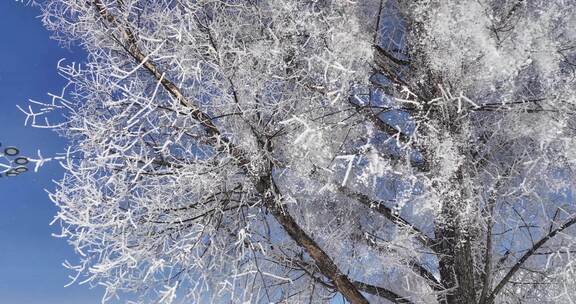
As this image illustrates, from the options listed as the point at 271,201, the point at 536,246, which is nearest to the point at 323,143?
the point at 271,201

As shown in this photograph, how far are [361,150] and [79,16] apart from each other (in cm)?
322

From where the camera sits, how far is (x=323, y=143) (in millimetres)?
5070

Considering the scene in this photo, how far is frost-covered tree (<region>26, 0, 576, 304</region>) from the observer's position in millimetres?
5016

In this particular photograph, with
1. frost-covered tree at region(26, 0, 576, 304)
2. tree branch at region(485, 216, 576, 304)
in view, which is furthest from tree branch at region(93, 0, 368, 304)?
tree branch at region(485, 216, 576, 304)

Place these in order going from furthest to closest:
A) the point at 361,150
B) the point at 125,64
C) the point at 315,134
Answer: the point at 125,64, the point at 361,150, the point at 315,134

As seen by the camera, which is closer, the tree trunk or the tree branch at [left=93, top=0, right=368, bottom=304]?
the tree trunk

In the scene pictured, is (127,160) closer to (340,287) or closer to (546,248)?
(340,287)

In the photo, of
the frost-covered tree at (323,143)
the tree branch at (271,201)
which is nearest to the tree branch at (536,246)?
the frost-covered tree at (323,143)

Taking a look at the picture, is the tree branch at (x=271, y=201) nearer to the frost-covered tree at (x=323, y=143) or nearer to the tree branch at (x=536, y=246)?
the frost-covered tree at (x=323, y=143)

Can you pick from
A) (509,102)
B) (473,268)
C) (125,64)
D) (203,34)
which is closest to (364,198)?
(473,268)

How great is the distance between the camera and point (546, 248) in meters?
5.74

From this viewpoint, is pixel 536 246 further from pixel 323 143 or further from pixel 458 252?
pixel 323 143

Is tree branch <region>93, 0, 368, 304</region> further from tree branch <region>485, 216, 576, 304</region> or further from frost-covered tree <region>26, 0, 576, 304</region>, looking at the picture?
tree branch <region>485, 216, 576, 304</region>

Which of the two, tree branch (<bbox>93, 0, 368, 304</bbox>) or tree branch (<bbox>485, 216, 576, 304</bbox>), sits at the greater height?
tree branch (<bbox>93, 0, 368, 304</bbox>)
